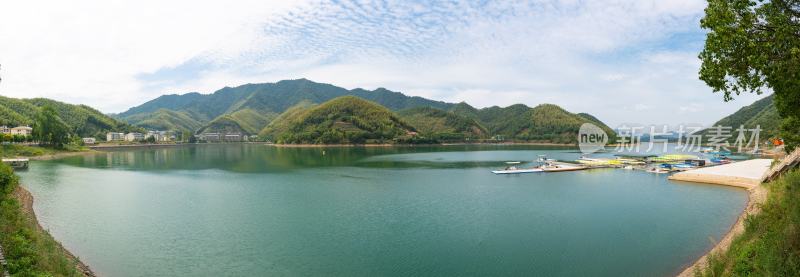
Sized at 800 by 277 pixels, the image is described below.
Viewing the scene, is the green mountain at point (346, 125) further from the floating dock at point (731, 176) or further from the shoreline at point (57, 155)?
the floating dock at point (731, 176)

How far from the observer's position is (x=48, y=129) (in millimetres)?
83125

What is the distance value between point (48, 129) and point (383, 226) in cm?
9018

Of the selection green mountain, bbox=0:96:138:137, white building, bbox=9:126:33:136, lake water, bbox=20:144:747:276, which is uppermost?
green mountain, bbox=0:96:138:137

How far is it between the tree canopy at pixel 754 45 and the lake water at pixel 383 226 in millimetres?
9019

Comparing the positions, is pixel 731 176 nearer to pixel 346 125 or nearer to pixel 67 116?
pixel 346 125

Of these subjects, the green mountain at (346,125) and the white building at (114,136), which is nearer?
the white building at (114,136)

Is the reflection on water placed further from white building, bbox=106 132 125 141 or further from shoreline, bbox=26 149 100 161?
white building, bbox=106 132 125 141

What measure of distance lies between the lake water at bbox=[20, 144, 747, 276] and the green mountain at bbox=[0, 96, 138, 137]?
8981 cm

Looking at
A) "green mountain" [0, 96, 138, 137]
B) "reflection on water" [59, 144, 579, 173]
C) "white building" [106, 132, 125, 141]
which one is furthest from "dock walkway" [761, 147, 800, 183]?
"white building" [106, 132, 125, 141]

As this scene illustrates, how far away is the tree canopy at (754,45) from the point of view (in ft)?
36.3

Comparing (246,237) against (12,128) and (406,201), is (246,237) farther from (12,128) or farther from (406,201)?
(12,128)

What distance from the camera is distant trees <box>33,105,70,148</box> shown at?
8171cm

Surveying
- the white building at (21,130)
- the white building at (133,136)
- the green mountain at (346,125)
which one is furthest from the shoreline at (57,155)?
the green mountain at (346,125)

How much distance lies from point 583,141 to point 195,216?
134 m
